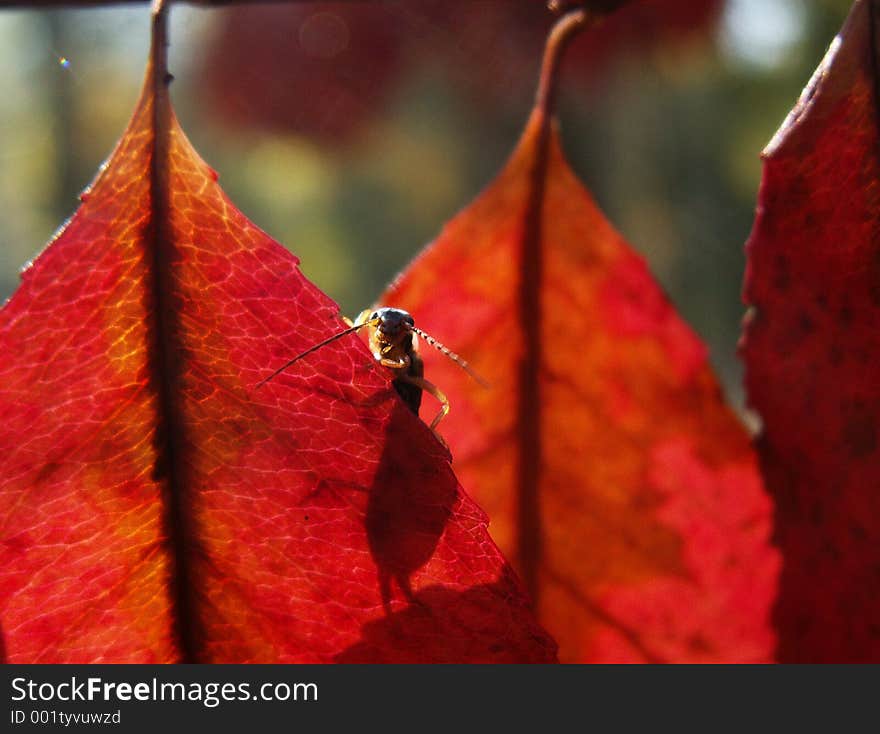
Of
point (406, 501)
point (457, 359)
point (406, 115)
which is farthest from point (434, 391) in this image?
point (406, 115)

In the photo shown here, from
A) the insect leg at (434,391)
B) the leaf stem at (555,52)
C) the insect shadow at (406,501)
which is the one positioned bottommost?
the insect shadow at (406,501)

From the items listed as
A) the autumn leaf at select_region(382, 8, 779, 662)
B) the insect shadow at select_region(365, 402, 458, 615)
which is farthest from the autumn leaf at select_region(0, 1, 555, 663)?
the autumn leaf at select_region(382, 8, 779, 662)

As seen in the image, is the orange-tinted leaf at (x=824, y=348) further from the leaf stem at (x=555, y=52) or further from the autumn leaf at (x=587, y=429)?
the leaf stem at (x=555, y=52)

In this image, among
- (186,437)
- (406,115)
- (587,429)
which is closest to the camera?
(186,437)

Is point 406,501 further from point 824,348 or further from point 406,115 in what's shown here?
point 406,115

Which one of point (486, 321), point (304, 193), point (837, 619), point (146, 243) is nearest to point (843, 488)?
point (837, 619)

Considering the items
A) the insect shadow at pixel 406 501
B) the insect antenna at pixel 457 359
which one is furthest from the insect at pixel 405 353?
the insect shadow at pixel 406 501

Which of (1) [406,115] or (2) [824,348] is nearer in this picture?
(2) [824,348]
